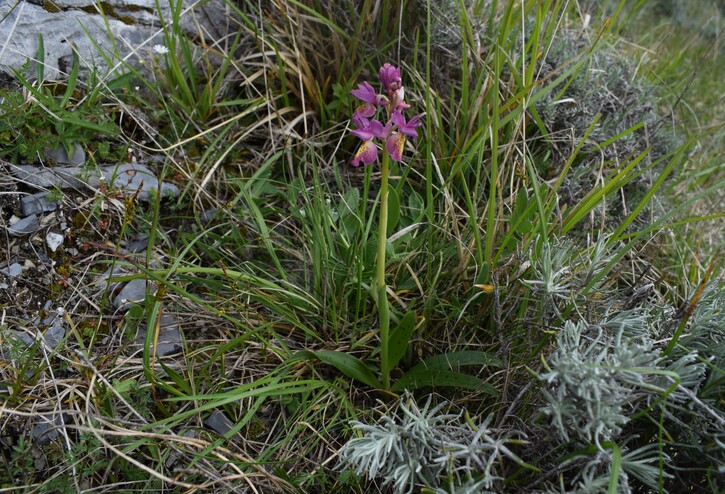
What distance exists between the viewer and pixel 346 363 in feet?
5.37

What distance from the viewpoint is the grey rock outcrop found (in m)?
2.10

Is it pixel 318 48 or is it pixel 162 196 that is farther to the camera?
pixel 318 48

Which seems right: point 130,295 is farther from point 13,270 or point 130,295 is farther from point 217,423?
point 217,423

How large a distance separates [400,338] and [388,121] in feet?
1.95

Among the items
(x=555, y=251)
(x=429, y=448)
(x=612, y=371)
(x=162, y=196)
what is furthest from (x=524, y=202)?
(x=162, y=196)

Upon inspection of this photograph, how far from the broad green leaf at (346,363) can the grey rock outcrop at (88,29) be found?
4.32 feet

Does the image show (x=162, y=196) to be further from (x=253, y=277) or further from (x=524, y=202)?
(x=524, y=202)

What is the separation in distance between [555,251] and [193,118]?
4.88ft

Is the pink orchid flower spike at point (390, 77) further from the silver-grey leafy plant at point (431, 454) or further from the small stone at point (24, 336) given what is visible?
the small stone at point (24, 336)

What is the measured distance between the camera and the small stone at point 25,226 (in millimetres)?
1864

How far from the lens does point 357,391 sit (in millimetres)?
→ 1718

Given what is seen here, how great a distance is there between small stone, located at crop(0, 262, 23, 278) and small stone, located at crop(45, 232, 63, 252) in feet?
0.36

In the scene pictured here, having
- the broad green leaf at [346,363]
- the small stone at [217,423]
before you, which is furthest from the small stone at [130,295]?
the broad green leaf at [346,363]

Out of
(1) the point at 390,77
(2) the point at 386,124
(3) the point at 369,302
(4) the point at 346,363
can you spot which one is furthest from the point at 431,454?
(1) the point at 390,77
